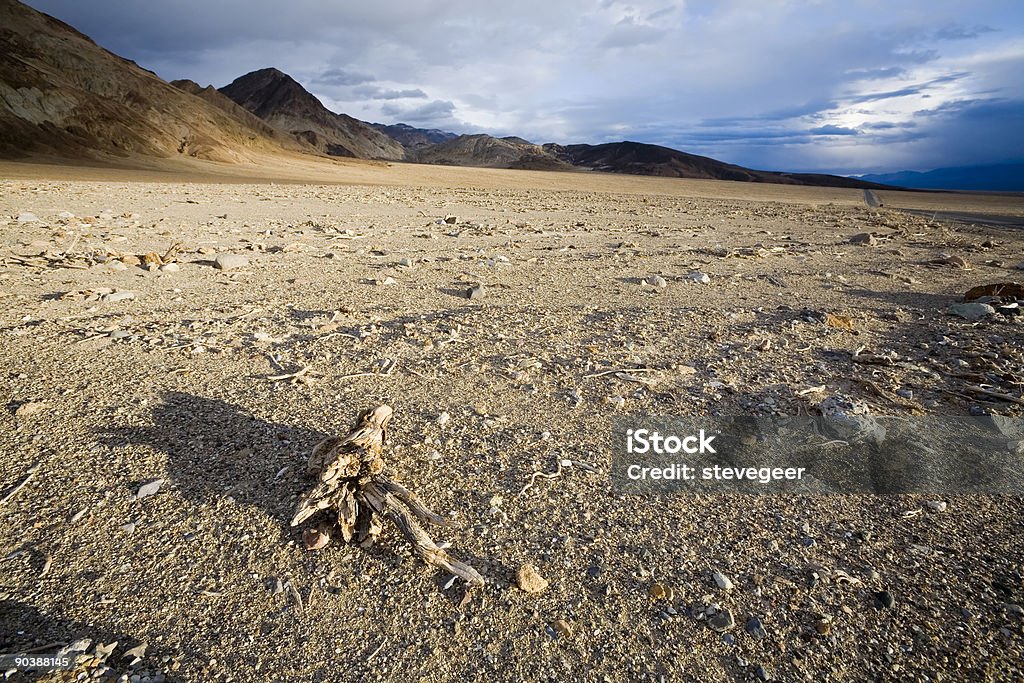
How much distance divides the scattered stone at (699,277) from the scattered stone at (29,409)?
6.35 meters

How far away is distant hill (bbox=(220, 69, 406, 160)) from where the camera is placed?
110 m

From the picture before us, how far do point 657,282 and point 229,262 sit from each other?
17.4ft

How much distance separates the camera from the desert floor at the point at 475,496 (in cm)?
188

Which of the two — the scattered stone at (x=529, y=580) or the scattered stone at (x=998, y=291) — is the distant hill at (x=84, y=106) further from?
the scattered stone at (x=998, y=291)

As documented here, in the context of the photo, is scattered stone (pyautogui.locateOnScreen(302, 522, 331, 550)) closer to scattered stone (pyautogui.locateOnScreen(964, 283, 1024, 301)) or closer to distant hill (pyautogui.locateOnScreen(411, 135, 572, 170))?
scattered stone (pyautogui.locateOnScreen(964, 283, 1024, 301))

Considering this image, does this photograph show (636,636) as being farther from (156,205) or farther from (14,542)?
(156,205)

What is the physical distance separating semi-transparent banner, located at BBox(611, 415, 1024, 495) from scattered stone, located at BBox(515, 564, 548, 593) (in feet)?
2.29

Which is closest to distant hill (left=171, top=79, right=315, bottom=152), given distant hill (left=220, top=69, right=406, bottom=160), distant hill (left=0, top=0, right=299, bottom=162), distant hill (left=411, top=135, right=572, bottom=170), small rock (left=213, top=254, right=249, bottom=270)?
distant hill (left=0, top=0, right=299, bottom=162)

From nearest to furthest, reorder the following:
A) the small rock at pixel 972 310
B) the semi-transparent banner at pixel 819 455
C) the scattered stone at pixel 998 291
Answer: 1. the semi-transparent banner at pixel 819 455
2. the small rock at pixel 972 310
3. the scattered stone at pixel 998 291

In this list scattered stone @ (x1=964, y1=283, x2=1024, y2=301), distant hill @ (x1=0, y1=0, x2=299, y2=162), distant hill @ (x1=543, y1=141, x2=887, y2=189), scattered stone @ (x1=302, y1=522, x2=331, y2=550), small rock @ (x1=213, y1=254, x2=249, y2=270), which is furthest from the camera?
distant hill @ (x1=543, y1=141, x2=887, y2=189)

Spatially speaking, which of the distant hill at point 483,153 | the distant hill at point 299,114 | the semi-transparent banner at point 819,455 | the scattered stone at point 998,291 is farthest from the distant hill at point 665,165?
the semi-transparent banner at point 819,455

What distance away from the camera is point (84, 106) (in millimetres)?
41031

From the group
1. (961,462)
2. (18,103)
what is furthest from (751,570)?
(18,103)

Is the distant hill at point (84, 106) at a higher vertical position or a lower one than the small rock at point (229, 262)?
higher
